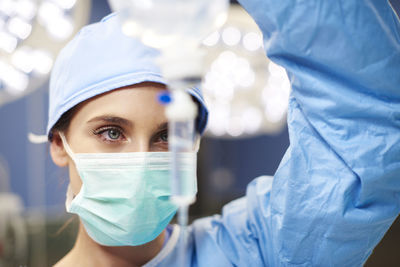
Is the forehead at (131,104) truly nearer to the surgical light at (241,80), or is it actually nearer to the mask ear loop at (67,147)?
the mask ear loop at (67,147)

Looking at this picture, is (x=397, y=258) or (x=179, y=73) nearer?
(x=179, y=73)

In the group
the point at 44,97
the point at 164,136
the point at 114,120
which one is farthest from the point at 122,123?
the point at 44,97

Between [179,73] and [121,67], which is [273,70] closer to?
[121,67]

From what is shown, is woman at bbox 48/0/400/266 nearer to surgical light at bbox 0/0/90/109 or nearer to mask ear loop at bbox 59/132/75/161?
mask ear loop at bbox 59/132/75/161

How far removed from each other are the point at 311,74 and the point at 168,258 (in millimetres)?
767

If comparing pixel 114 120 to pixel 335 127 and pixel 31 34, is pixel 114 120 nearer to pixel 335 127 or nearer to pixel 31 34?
pixel 335 127

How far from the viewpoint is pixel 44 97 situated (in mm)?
3064

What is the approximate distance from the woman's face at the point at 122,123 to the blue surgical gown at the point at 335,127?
1.21 feet

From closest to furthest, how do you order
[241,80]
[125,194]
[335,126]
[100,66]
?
[335,126] < [125,194] < [100,66] < [241,80]

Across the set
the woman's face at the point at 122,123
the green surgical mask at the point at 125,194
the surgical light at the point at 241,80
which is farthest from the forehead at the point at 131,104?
the surgical light at the point at 241,80

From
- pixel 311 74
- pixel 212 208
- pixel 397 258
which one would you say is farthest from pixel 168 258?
pixel 212 208

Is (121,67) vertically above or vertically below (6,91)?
above

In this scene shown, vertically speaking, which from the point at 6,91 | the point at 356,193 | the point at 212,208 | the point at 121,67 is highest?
the point at 121,67

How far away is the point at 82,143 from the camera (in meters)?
1.16
